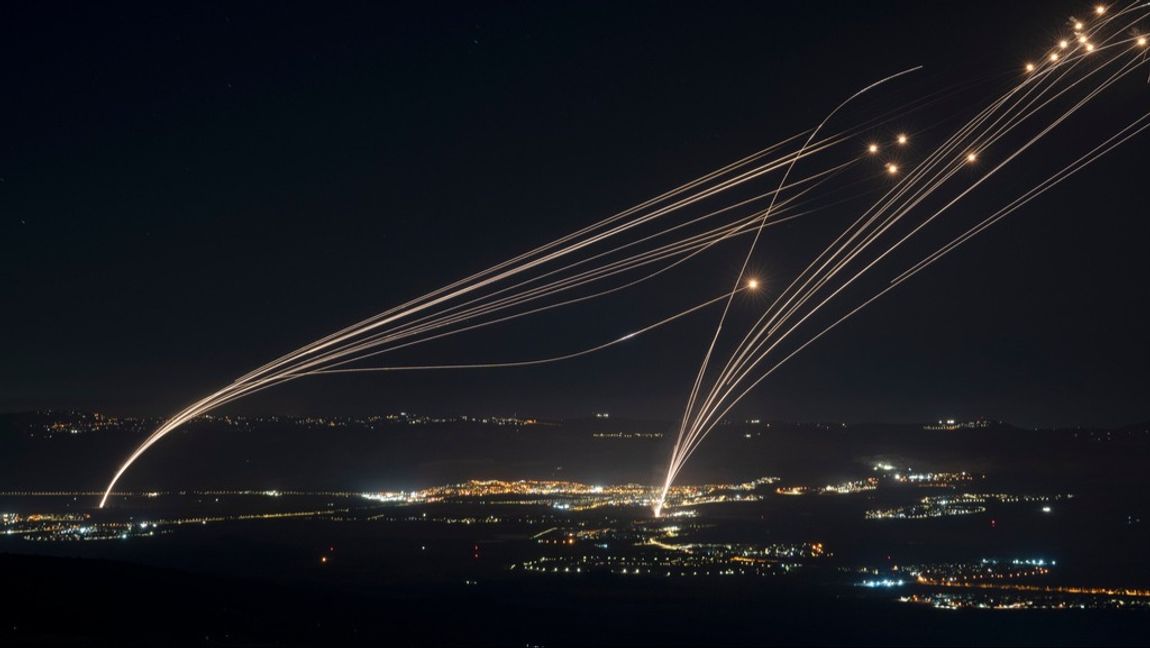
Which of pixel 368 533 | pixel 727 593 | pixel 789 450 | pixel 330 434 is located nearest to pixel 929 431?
pixel 789 450

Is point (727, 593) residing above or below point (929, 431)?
below

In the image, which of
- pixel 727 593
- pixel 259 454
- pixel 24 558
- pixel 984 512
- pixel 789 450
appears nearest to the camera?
pixel 24 558

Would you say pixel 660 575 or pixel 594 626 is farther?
pixel 660 575

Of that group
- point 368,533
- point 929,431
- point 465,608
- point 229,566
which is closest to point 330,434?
point 929,431

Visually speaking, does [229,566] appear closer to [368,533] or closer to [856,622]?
[368,533]

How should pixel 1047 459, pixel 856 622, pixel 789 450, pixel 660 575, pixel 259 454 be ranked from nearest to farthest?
pixel 856 622, pixel 660 575, pixel 1047 459, pixel 259 454, pixel 789 450

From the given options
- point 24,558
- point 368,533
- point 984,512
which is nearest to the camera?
point 24,558

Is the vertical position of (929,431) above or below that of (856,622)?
above

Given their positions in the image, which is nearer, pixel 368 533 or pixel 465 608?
pixel 465 608

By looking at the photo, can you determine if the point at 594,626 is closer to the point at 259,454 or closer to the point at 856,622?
the point at 856,622
